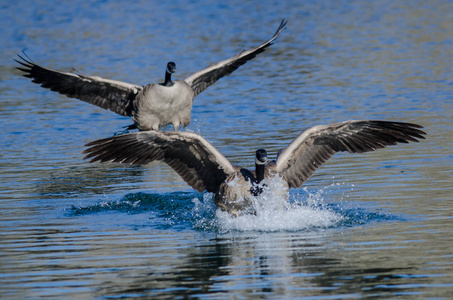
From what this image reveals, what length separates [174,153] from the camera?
34.9 feet

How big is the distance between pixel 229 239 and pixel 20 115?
10.7 m

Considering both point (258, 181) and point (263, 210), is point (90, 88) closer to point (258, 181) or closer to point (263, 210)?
point (258, 181)

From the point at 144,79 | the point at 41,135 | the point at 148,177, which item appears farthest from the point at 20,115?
the point at 148,177

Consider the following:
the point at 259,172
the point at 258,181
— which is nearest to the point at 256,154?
the point at 259,172

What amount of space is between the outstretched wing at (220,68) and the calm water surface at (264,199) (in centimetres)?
96

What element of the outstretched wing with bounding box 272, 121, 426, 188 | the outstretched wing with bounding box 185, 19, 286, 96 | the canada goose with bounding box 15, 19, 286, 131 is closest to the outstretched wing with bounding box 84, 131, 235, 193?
the outstretched wing with bounding box 272, 121, 426, 188

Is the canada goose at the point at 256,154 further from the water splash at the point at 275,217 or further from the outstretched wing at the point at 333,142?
the water splash at the point at 275,217

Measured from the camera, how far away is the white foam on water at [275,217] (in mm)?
9844

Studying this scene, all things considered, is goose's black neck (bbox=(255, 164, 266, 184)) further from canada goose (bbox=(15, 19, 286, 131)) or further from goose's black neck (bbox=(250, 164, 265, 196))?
canada goose (bbox=(15, 19, 286, 131))

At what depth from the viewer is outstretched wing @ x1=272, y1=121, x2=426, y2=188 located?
10367 mm

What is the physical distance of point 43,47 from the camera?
30125mm

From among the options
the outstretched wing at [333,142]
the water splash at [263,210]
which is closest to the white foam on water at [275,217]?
the water splash at [263,210]

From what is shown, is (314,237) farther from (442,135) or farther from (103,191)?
(442,135)

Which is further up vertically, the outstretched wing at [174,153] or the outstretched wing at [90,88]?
the outstretched wing at [90,88]
